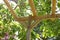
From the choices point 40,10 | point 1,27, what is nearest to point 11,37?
point 1,27

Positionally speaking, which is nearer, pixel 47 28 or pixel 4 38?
pixel 47 28

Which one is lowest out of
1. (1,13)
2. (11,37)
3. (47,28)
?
(11,37)

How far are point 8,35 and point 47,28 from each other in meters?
0.56

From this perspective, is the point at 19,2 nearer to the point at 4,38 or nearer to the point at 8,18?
the point at 8,18

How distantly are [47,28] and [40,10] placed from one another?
21 centimetres

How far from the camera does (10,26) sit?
2.08 meters

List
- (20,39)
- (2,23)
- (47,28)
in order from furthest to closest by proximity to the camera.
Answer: (2,23) < (20,39) < (47,28)

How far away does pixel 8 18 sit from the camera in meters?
2.10

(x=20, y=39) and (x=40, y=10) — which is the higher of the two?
(x=40, y=10)

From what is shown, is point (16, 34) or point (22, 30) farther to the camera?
point (16, 34)

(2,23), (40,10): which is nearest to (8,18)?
(2,23)

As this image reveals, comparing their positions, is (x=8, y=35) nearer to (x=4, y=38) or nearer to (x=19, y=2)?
(x=4, y=38)

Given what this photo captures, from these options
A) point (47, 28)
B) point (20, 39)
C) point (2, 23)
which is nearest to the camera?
point (47, 28)

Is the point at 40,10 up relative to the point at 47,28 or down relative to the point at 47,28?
up
